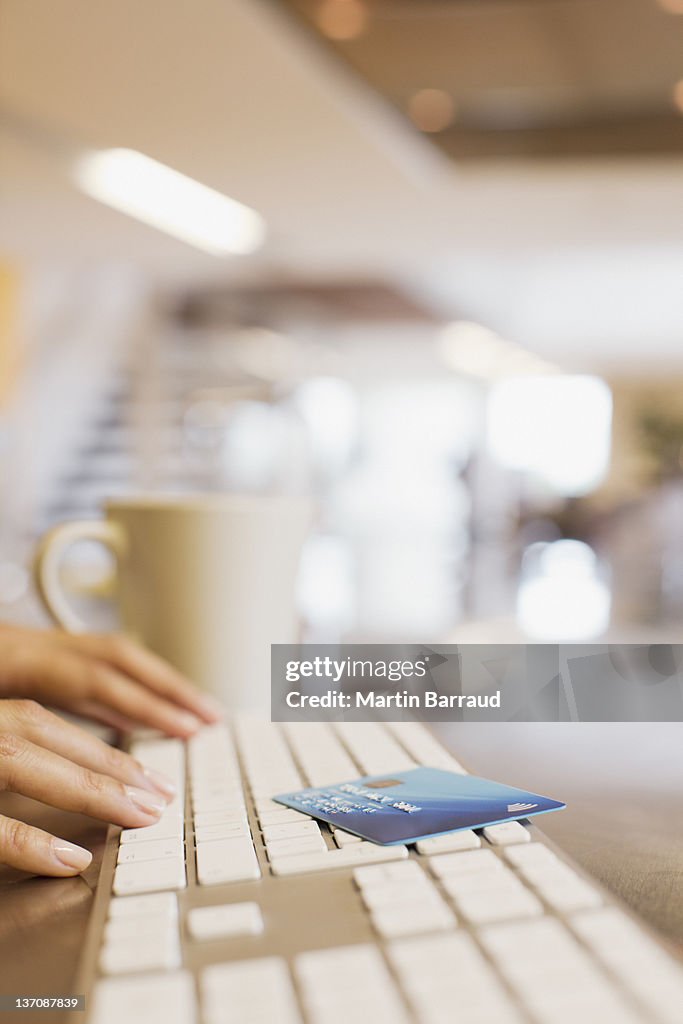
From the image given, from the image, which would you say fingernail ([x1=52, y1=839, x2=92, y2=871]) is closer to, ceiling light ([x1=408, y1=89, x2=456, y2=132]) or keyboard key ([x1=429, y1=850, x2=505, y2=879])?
keyboard key ([x1=429, y1=850, x2=505, y2=879])

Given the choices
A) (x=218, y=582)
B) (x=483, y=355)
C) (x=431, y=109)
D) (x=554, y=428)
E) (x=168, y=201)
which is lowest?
(x=218, y=582)

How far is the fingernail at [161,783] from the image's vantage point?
0.36m

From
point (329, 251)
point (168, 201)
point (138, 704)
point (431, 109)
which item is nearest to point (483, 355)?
point (329, 251)

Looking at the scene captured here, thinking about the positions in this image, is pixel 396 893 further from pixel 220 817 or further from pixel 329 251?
pixel 329 251

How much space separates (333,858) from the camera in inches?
11.2

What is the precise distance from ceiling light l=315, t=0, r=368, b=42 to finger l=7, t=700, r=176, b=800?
1562 millimetres

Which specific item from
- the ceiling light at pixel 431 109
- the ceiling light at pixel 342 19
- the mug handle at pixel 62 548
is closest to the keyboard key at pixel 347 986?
the mug handle at pixel 62 548

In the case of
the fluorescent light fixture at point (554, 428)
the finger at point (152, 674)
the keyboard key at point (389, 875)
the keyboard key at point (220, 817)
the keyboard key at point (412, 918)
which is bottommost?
the keyboard key at point (412, 918)

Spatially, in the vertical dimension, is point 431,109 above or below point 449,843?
above

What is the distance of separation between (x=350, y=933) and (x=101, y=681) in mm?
299

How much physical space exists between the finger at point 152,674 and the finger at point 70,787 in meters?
0.14

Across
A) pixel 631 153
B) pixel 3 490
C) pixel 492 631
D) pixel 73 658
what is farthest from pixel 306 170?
pixel 73 658

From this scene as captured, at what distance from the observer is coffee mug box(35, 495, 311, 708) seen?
540 millimetres

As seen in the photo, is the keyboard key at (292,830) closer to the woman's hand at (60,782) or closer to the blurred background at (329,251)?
the woman's hand at (60,782)
